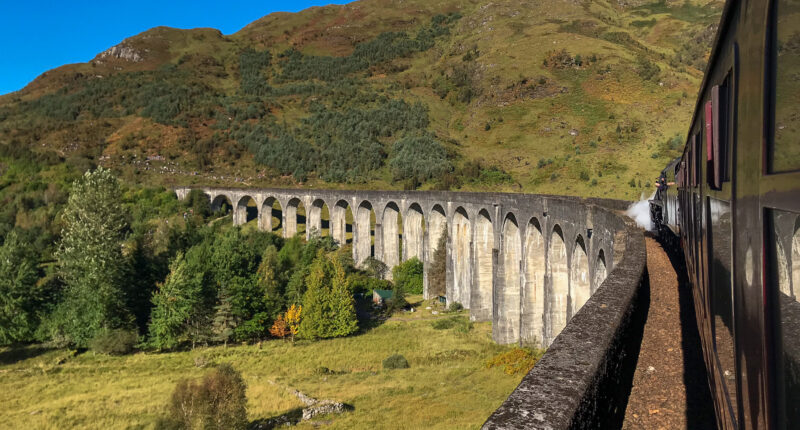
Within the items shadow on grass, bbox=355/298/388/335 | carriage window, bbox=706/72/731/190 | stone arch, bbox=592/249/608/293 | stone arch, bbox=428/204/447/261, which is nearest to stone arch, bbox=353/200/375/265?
shadow on grass, bbox=355/298/388/335

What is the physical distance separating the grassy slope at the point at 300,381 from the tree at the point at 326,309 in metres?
Result: 0.78

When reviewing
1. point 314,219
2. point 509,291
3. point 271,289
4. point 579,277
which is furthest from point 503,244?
point 314,219

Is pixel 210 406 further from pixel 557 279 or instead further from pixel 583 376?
pixel 583 376

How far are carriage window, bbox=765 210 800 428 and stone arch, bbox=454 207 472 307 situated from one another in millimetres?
27650

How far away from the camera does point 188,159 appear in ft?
246

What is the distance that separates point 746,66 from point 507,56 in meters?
87.8

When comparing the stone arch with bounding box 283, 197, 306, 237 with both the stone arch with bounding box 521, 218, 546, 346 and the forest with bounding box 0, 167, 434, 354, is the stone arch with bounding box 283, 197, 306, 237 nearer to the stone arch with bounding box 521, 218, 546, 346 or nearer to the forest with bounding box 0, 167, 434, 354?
the forest with bounding box 0, 167, 434, 354

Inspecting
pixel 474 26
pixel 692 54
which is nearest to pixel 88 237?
pixel 692 54

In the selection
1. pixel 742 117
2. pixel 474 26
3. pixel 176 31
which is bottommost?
pixel 742 117

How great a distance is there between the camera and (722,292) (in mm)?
2984

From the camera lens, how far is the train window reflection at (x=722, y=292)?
2.58 m

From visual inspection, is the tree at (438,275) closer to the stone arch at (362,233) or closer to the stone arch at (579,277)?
the stone arch at (362,233)

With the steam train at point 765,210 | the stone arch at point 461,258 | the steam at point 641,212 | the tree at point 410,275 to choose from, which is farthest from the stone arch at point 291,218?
the steam train at point 765,210

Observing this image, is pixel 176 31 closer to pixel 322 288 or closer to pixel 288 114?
pixel 288 114
